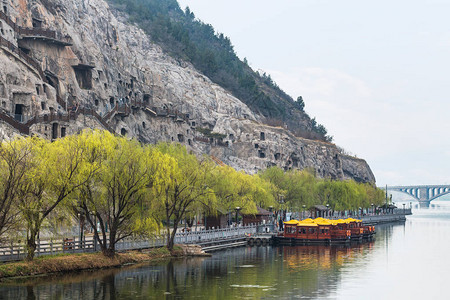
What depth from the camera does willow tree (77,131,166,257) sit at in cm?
5222

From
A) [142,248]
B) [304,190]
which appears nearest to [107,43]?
[304,190]

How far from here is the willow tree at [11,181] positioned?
43688 mm

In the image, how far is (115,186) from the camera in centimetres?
5281

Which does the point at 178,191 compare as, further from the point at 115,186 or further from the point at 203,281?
the point at 203,281

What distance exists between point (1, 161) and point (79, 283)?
431 inches

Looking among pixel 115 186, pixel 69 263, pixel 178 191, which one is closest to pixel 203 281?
pixel 69 263

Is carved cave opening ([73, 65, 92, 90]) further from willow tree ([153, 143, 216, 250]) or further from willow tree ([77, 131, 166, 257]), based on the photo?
willow tree ([77, 131, 166, 257])

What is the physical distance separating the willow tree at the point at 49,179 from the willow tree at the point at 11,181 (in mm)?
517

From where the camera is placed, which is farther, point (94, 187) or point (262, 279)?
point (94, 187)

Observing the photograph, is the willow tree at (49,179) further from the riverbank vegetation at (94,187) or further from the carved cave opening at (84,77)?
the carved cave opening at (84,77)

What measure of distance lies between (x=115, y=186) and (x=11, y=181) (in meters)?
10.9

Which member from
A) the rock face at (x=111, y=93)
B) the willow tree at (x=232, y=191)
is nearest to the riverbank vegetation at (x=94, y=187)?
the willow tree at (x=232, y=191)

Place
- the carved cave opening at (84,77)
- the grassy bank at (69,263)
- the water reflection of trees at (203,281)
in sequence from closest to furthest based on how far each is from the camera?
the water reflection of trees at (203,281) → the grassy bank at (69,263) → the carved cave opening at (84,77)

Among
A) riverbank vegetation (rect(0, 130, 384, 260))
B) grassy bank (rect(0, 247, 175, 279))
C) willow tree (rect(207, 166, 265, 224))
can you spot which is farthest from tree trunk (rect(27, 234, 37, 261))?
willow tree (rect(207, 166, 265, 224))
